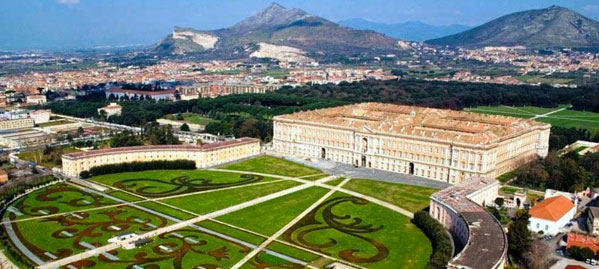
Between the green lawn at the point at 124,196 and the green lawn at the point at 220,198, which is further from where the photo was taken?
the green lawn at the point at 124,196

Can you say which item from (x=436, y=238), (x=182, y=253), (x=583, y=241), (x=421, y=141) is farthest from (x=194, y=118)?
(x=583, y=241)

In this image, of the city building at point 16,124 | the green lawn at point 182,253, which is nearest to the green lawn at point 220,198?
the green lawn at point 182,253

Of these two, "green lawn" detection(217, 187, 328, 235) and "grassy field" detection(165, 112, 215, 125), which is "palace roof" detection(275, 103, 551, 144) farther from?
"grassy field" detection(165, 112, 215, 125)

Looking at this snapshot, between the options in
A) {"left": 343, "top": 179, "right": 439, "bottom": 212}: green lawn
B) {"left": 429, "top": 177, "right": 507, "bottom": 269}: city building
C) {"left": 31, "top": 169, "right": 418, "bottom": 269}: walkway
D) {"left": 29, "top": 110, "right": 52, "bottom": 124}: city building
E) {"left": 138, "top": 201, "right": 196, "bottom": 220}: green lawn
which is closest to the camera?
{"left": 429, "top": 177, "right": 507, "bottom": 269}: city building

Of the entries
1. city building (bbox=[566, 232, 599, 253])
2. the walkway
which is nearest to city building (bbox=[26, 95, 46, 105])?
the walkway

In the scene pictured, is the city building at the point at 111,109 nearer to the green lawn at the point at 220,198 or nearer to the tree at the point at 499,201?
the green lawn at the point at 220,198

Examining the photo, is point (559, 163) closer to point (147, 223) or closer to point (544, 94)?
→ point (147, 223)

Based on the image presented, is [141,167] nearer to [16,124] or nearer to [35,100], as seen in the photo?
[16,124]
